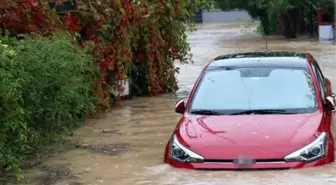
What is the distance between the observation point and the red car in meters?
7.05

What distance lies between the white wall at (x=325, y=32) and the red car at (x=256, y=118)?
96.8ft

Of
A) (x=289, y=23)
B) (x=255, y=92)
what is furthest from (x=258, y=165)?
(x=289, y=23)

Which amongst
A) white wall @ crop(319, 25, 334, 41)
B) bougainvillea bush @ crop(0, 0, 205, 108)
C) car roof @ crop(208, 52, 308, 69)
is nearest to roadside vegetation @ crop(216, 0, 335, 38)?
white wall @ crop(319, 25, 334, 41)

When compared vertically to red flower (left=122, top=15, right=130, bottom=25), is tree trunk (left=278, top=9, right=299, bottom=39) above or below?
below

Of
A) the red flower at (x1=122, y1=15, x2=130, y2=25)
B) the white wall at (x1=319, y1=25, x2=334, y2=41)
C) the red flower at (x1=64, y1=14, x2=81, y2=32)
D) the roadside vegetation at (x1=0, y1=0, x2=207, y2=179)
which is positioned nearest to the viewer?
the roadside vegetation at (x1=0, y1=0, x2=207, y2=179)

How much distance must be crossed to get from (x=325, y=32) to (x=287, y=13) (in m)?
4.24

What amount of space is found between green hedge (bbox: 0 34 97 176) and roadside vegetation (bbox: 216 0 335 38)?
99.0 ft

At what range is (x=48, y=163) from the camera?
358 inches

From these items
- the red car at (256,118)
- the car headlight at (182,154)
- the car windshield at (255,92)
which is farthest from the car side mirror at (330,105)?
the car headlight at (182,154)

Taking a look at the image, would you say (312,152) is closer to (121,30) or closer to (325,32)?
(121,30)

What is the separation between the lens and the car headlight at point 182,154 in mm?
7156

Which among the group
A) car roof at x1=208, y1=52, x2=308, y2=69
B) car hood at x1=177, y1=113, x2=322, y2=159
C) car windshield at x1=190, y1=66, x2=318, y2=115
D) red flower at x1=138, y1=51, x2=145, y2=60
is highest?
car roof at x1=208, y1=52, x2=308, y2=69

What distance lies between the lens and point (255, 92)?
820 centimetres

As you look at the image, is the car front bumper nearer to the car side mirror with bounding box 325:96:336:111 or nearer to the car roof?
the car side mirror with bounding box 325:96:336:111
